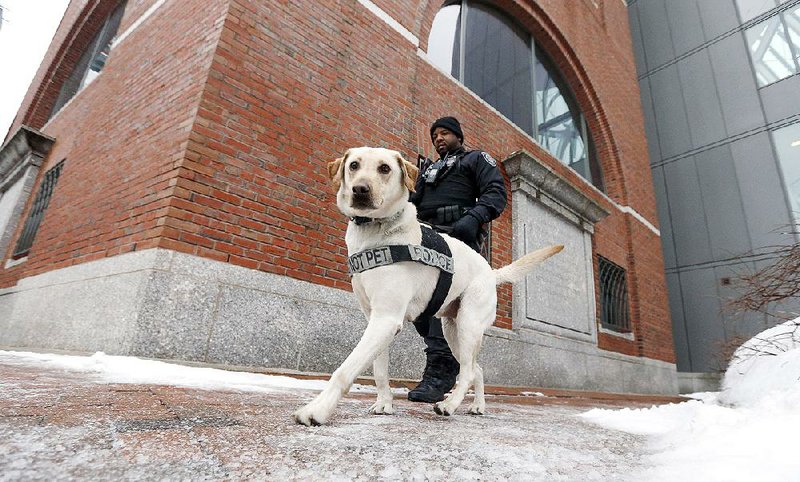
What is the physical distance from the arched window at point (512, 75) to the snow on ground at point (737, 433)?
542 centimetres

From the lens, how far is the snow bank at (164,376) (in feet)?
6.93

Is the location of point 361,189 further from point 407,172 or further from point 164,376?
point 164,376

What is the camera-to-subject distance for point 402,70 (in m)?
5.43

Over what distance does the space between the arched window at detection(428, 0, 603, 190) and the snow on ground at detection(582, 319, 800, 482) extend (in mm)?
5420

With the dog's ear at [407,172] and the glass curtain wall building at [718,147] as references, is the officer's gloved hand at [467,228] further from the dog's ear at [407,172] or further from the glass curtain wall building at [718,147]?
the glass curtain wall building at [718,147]

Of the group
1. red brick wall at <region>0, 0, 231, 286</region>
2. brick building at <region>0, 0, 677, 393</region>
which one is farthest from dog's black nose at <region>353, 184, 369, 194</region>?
red brick wall at <region>0, 0, 231, 286</region>

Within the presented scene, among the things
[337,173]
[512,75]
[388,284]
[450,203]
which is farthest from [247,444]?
[512,75]

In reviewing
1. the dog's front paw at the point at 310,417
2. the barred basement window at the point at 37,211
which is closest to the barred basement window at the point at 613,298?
the dog's front paw at the point at 310,417

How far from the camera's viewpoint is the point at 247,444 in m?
0.95

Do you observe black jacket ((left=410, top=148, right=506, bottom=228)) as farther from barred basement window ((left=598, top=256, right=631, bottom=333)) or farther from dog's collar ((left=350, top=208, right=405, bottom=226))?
barred basement window ((left=598, top=256, right=631, bottom=333))

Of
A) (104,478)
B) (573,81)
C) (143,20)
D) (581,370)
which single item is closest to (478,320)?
(104,478)

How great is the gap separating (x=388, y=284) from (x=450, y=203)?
1.45 m

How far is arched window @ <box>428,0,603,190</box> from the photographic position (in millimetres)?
7066

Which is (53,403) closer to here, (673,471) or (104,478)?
(104,478)
